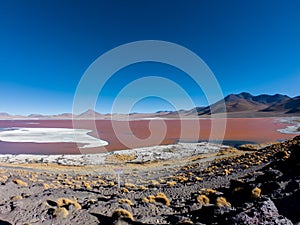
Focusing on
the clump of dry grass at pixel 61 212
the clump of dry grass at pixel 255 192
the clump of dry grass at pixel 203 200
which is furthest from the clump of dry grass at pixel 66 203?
the clump of dry grass at pixel 255 192

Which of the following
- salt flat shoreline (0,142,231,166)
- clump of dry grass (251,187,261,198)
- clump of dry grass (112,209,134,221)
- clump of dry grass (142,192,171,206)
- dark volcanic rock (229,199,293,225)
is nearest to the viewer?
dark volcanic rock (229,199,293,225)

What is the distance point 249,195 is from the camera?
24.6 feet

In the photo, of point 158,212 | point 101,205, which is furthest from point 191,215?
point 101,205

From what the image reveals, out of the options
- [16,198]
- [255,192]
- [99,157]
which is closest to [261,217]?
[255,192]

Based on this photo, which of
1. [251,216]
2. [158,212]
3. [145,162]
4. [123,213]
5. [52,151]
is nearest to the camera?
[251,216]

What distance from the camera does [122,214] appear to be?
6785mm

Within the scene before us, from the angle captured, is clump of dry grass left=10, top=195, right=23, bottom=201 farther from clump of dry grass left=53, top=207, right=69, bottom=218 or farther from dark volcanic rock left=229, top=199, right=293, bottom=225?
dark volcanic rock left=229, top=199, right=293, bottom=225

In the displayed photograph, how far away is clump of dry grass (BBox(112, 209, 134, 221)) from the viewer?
6.53 meters

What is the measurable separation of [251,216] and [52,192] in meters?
8.16

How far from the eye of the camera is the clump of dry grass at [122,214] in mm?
6534

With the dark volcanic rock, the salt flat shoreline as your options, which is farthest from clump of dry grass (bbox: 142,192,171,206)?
the salt flat shoreline

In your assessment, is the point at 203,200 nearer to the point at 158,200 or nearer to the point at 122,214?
the point at 158,200

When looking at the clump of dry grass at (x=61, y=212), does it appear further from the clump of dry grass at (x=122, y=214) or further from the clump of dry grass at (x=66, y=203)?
the clump of dry grass at (x=122, y=214)

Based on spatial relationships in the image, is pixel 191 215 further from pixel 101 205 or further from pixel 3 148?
pixel 3 148
